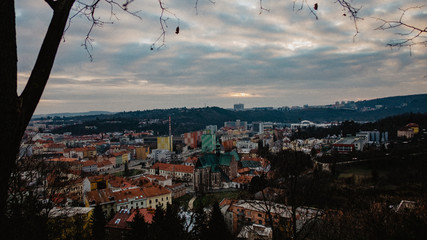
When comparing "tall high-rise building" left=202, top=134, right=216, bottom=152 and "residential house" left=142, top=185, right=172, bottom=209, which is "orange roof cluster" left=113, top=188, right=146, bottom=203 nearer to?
"residential house" left=142, top=185, right=172, bottom=209

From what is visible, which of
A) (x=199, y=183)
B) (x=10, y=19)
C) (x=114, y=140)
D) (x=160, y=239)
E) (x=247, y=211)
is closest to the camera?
(x=10, y=19)

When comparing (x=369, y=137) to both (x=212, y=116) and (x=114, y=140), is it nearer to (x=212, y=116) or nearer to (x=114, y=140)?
(x=114, y=140)

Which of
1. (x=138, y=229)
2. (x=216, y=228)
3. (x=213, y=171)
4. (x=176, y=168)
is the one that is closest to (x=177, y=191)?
(x=213, y=171)

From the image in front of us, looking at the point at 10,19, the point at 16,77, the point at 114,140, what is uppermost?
the point at 10,19

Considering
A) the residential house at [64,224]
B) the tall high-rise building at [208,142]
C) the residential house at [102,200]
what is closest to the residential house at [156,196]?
the residential house at [102,200]

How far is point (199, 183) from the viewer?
29438 millimetres

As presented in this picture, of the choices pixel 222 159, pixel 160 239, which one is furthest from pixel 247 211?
pixel 222 159

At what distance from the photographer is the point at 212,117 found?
485 ft

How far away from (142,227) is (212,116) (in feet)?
457

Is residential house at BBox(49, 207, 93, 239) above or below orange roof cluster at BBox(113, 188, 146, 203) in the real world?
above

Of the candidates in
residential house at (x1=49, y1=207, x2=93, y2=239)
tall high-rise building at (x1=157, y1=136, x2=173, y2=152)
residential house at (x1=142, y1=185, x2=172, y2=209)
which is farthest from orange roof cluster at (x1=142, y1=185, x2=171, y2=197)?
tall high-rise building at (x1=157, y1=136, x2=173, y2=152)

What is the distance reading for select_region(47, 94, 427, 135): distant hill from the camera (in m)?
108

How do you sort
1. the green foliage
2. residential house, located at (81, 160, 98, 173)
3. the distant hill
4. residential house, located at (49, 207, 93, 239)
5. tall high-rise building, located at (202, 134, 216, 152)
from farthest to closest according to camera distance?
the distant hill → tall high-rise building, located at (202, 134, 216, 152) → residential house, located at (81, 160, 98, 173) → the green foliage → residential house, located at (49, 207, 93, 239)

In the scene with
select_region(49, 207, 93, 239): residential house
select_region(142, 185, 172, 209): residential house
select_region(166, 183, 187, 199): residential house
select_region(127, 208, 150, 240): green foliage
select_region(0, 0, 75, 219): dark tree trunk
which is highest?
select_region(0, 0, 75, 219): dark tree trunk
